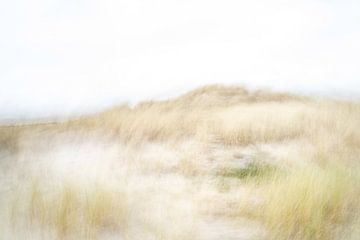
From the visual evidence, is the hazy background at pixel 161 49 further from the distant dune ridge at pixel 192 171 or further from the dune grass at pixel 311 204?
the dune grass at pixel 311 204

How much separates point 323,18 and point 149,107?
2.32 feet

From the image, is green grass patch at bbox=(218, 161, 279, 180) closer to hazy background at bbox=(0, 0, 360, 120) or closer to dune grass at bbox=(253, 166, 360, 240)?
dune grass at bbox=(253, 166, 360, 240)

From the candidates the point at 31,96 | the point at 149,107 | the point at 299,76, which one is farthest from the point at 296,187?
the point at 31,96

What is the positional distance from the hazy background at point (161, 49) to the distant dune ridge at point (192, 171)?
68 mm

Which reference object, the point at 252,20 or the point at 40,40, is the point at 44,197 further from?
the point at 252,20

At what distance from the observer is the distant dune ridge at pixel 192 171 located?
1.47 m

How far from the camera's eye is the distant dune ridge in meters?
1.47

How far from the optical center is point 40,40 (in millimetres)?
1587

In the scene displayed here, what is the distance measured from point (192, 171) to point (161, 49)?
449mm

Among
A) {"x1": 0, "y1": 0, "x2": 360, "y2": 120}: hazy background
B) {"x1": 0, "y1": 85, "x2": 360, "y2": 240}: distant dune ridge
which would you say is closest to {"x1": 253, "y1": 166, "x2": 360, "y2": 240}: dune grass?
{"x1": 0, "y1": 85, "x2": 360, "y2": 240}: distant dune ridge

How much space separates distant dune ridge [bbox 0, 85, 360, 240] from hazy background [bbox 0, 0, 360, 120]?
68 mm

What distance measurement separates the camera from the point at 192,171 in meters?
1.50

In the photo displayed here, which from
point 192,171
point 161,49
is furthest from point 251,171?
point 161,49

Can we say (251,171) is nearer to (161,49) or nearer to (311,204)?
(311,204)
